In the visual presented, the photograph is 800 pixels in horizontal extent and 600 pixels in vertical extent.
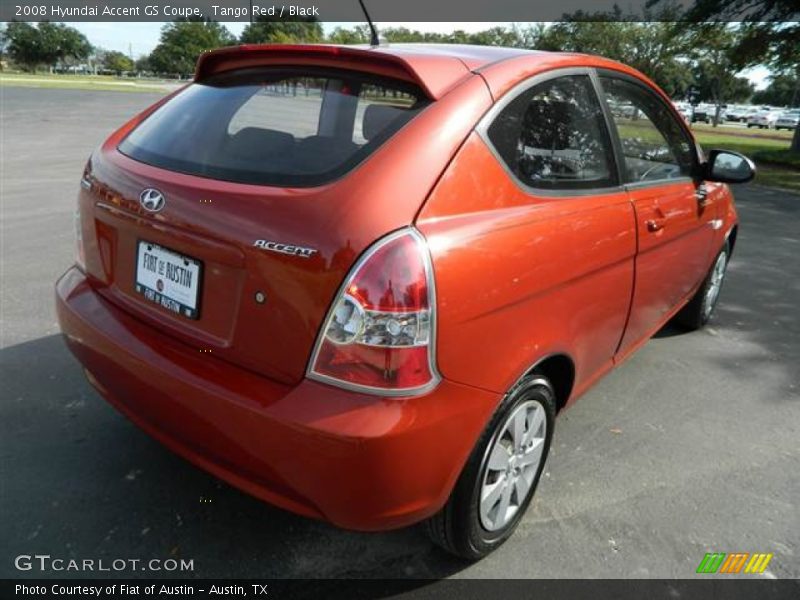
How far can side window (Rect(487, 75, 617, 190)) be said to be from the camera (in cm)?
215

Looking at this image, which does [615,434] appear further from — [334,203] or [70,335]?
[70,335]

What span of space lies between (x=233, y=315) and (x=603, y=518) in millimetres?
1703

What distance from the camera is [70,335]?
235cm

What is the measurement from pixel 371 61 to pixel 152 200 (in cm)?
85

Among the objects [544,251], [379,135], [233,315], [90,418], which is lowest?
[90,418]

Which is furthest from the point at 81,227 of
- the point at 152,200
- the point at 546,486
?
the point at 546,486

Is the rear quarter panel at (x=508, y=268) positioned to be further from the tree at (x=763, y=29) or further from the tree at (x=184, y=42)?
the tree at (x=184, y=42)

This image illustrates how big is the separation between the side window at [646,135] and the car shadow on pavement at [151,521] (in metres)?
1.92

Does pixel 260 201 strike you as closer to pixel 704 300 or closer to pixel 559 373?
pixel 559 373

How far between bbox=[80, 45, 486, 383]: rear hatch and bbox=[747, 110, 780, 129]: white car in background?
56450mm

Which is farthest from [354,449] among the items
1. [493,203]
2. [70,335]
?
[70,335]

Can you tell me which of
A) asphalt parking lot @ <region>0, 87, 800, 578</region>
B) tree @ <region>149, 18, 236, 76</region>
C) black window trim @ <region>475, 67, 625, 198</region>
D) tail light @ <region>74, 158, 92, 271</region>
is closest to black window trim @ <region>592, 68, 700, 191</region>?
black window trim @ <region>475, 67, 625, 198</region>

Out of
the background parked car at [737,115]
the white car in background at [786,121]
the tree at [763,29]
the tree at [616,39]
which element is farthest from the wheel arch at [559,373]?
the background parked car at [737,115]

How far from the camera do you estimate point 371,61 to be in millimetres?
2090
